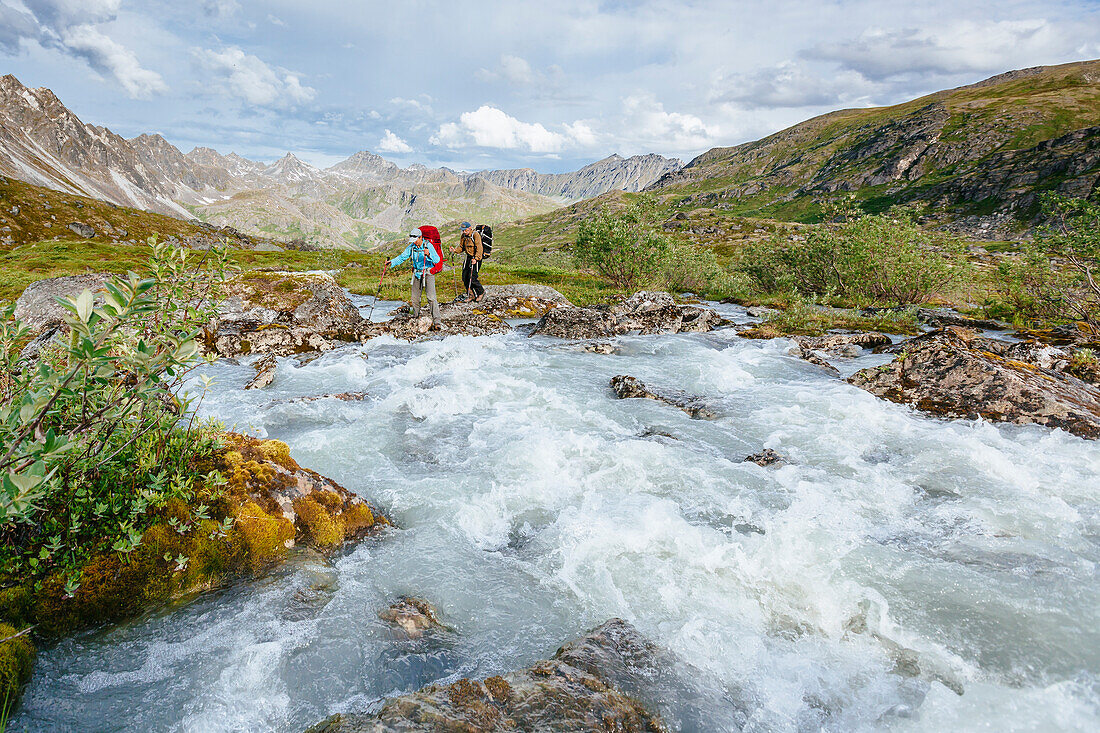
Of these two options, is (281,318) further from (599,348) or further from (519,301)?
(599,348)

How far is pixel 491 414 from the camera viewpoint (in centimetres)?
1312

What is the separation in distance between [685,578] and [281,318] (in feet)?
76.1

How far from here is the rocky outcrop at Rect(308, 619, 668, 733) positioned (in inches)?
150

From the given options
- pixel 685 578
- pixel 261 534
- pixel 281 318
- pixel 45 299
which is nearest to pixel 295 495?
pixel 261 534

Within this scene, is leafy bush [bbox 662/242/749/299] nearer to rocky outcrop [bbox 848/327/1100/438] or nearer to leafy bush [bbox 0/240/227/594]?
rocky outcrop [bbox 848/327/1100/438]

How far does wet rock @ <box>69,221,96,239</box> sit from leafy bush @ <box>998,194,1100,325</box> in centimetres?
16784

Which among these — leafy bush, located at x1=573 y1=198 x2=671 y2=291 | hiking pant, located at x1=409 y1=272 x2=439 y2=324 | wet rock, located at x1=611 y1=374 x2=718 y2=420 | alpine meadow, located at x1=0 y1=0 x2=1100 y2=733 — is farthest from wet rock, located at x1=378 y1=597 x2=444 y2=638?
leafy bush, located at x1=573 y1=198 x2=671 y2=291

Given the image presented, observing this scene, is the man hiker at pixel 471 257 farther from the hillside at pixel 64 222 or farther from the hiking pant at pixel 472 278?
the hillside at pixel 64 222

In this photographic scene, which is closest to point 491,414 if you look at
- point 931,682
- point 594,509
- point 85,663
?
point 594,509

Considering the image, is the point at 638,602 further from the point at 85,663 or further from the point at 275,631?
the point at 85,663

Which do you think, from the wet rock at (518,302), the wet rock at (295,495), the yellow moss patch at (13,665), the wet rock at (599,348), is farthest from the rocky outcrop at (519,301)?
the yellow moss patch at (13,665)

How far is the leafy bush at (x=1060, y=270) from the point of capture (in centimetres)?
1939

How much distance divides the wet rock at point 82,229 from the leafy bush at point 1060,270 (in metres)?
168

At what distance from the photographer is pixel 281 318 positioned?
2347 centimetres
